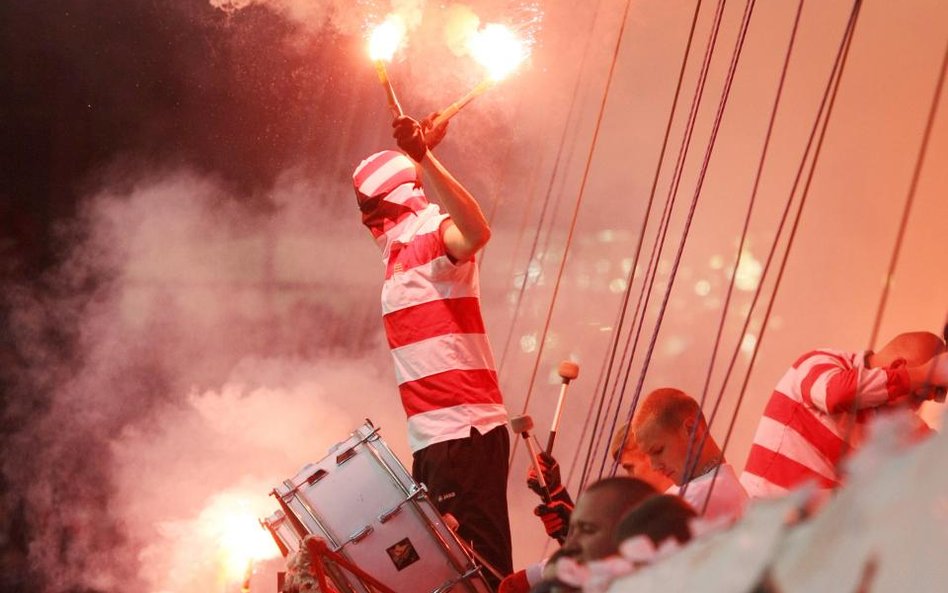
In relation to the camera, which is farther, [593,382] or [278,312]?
[593,382]

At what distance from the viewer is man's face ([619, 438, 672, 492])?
8.87ft

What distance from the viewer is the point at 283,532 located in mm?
3158

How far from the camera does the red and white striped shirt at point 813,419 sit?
9.11ft

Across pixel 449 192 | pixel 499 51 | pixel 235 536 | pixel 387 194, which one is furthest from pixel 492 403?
pixel 235 536

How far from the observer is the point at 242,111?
18.8 feet

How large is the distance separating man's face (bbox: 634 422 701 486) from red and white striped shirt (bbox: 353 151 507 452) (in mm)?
540

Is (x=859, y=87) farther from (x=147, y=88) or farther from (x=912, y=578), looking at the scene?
(x=912, y=578)

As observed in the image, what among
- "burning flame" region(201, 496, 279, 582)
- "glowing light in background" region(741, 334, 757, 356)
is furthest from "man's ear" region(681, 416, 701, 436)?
"glowing light in background" region(741, 334, 757, 356)

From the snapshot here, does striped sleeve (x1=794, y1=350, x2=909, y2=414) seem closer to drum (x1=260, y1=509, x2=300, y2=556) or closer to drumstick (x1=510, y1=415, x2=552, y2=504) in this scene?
drumstick (x1=510, y1=415, x2=552, y2=504)

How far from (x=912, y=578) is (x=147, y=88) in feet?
17.6

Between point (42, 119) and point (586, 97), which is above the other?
point (42, 119)

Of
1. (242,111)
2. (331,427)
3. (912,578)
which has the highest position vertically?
(242,111)

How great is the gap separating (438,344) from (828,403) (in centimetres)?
111

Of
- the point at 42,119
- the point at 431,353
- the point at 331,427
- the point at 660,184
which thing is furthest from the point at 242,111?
the point at 431,353
